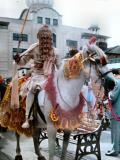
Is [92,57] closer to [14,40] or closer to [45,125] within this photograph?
[45,125]

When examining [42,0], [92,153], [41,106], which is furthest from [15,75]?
[42,0]

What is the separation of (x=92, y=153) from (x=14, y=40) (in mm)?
34125

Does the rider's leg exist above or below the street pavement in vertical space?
above

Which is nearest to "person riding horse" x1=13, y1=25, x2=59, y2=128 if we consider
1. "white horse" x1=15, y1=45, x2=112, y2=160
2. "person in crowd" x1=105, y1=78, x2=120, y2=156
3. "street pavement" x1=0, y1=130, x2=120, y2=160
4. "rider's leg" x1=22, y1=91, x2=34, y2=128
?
"rider's leg" x1=22, y1=91, x2=34, y2=128

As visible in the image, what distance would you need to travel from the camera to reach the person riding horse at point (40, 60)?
728 cm

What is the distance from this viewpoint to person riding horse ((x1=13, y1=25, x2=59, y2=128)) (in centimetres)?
728

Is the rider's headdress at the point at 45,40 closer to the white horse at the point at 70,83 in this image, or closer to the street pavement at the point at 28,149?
the white horse at the point at 70,83

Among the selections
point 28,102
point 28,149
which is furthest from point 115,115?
point 28,149

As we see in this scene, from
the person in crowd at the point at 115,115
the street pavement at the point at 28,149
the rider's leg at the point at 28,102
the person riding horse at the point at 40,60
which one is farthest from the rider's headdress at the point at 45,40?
the street pavement at the point at 28,149

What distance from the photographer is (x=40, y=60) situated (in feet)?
24.3

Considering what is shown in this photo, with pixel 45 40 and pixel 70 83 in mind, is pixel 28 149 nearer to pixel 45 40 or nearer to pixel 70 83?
pixel 45 40

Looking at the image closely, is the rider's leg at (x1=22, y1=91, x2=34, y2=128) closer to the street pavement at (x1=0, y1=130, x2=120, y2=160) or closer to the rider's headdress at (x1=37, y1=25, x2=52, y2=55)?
the rider's headdress at (x1=37, y1=25, x2=52, y2=55)

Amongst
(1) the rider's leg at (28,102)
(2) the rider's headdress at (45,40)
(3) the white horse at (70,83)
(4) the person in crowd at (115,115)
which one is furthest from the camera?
(4) the person in crowd at (115,115)

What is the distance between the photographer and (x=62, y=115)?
667 centimetres
